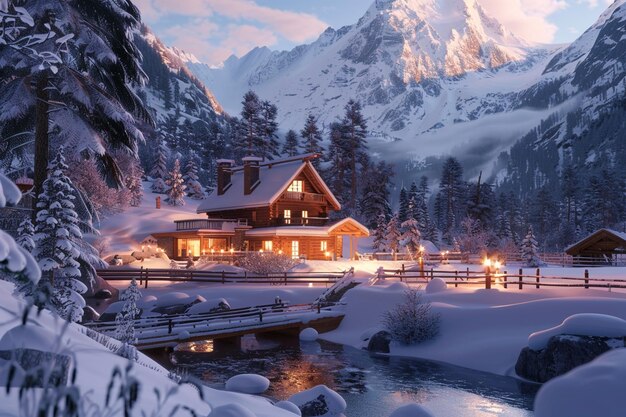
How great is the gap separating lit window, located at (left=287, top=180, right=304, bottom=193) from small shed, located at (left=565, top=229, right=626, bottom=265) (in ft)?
85.7

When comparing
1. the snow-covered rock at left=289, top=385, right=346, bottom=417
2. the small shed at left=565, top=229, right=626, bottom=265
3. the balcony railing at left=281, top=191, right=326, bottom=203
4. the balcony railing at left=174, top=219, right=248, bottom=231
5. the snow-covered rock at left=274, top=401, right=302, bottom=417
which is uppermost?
the balcony railing at left=281, top=191, right=326, bottom=203

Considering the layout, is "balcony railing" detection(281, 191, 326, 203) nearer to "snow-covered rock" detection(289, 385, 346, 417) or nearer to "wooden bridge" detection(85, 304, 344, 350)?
"wooden bridge" detection(85, 304, 344, 350)

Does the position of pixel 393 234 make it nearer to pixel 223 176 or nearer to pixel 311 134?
pixel 223 176

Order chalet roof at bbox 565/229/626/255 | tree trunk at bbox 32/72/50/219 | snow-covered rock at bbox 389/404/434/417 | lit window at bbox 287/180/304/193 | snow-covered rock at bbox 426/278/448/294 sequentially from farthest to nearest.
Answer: lit window at bbox 287/180/304/193
chalet roof at bbox 565/229/626/255
snow-covered rock at bbox 426/278/448/294
tree trunk at bbox 32/72/50/219
snow-covered rock at bbox 389/404/434/417

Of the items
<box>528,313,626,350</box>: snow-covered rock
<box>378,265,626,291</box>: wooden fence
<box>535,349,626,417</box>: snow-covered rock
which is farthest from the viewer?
<box>378,265,626,291</box>: wooden fence

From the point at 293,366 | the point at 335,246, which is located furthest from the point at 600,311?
the point at 335,246

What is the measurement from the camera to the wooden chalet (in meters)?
47.6

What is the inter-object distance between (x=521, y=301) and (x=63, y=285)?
1863 centimetres

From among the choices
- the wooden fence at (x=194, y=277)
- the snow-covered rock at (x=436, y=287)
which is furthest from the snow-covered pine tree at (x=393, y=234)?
the snow-covered rock at (x=436, y=287)

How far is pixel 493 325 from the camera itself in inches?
869

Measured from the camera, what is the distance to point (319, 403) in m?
13.1

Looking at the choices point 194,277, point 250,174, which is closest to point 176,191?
point 250,174

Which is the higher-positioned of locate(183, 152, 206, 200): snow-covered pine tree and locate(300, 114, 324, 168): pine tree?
locate(300, 114, 324, 168): pine tree

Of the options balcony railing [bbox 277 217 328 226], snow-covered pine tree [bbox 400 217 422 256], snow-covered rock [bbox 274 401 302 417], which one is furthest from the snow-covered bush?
snow-covered pine tree [bbox 400 217 422 256]
